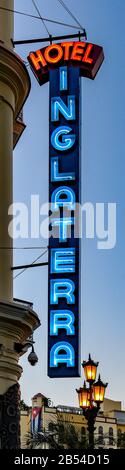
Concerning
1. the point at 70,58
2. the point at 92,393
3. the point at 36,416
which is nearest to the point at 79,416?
the point at 36,416

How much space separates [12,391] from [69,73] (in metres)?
8.54

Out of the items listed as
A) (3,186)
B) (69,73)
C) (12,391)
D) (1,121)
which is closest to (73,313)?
(12,391)

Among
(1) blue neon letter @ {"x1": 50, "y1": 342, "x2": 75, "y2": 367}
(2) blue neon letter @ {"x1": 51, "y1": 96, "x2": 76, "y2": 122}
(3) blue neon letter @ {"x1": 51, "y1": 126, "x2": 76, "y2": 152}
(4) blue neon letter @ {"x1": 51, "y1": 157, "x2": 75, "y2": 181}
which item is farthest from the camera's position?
(2) blue neon letter @ {"x1": 51, "y1": 96, "x2": 76, "y2": 122}

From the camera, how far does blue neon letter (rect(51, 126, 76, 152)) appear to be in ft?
74.7

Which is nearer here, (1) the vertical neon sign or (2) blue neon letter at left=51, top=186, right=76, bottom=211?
(1) the vertical neon sign

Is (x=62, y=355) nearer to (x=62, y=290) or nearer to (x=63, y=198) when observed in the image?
(x=62, y=290)

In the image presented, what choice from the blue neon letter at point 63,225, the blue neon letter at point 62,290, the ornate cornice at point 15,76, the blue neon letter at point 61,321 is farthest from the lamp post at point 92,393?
the ornate cornice at point 15,76

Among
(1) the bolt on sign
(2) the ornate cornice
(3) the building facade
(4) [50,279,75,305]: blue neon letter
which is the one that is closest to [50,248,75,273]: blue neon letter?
(1) the bolt on sign

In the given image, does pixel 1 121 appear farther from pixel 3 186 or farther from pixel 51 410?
pixel 51 410

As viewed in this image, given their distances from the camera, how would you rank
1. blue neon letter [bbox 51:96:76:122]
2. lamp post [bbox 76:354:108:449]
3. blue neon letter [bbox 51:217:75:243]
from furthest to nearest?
lamp post [bbox 76:354:108:449] → blue neon letter [bbox 51:96:76:122] → blue neon letter [bbox 51:217:75:243]

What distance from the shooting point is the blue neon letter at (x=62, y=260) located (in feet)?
71.0

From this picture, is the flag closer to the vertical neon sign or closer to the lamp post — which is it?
the lamp post

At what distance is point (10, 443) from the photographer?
817 inches

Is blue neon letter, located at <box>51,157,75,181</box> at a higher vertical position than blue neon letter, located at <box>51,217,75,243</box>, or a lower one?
higher
